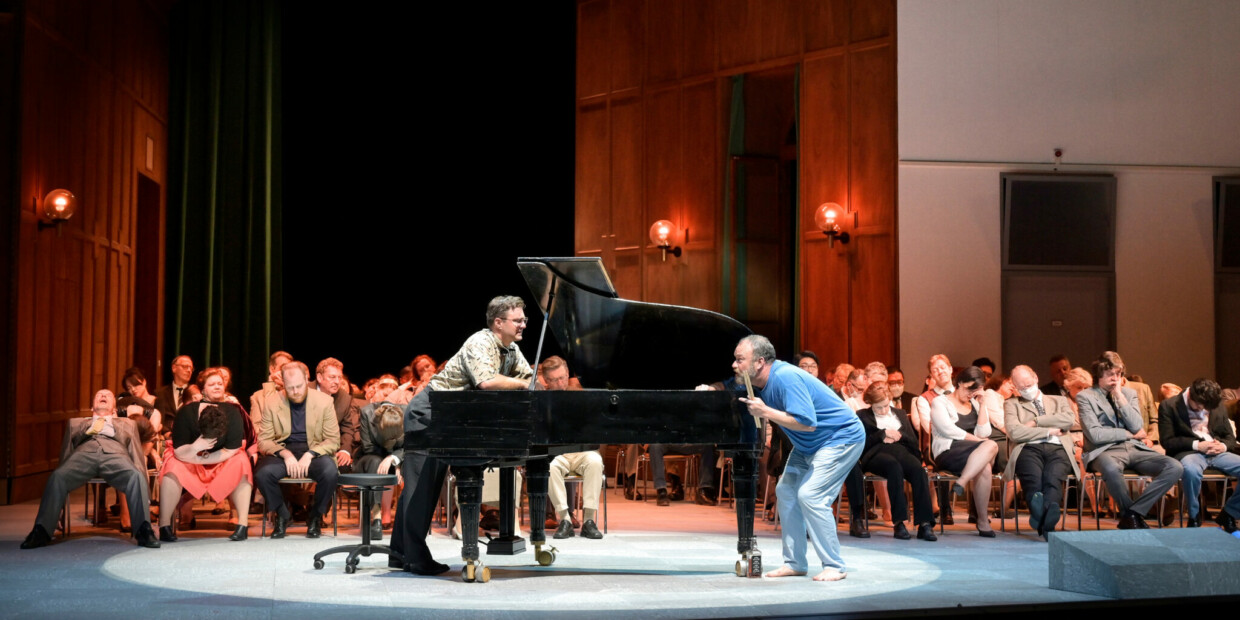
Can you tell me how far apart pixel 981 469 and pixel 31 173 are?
25.5ft

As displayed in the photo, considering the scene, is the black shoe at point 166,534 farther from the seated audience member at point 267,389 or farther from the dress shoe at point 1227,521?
the dress shoe at point 1227,521

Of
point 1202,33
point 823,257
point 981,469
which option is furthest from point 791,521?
point 1202,33

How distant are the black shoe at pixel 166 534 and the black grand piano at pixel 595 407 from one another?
2.36 metres

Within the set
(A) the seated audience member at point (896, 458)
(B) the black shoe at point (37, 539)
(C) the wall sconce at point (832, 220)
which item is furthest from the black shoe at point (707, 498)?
(B) the black shoe at point (37, 539)

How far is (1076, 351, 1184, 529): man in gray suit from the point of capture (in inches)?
303

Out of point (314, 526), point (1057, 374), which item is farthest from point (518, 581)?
point (1057, 374)

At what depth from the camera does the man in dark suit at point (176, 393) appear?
928cm

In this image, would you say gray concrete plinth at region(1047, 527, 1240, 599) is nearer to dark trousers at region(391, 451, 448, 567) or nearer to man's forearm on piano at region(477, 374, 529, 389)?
man's forearm on piano at region(477, 374, 529, 389)

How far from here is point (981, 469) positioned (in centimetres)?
792

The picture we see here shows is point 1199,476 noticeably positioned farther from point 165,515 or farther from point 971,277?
point 165,515

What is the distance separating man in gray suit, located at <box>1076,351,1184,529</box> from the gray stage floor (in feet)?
2.28

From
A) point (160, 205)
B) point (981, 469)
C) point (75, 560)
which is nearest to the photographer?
point (75, 560)

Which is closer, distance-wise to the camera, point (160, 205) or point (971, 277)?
point (971, 277)

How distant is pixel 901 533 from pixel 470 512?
3.16 metres
